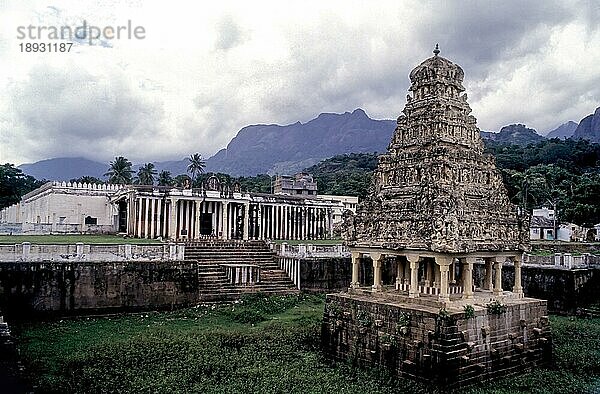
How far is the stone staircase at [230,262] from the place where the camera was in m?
26.4

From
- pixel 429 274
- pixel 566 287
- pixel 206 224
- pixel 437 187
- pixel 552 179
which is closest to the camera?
pixel 437 187

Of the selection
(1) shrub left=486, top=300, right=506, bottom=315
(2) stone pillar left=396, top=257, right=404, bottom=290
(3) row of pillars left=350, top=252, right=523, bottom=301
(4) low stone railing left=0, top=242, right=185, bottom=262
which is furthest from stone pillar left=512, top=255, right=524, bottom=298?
Answer: (4) low stone railing left=0, top=242, right=185, bottom=262

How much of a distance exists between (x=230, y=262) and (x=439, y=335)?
17.5 meters

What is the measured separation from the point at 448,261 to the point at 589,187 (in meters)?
27.1

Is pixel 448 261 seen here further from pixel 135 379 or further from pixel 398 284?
pixel 135 379

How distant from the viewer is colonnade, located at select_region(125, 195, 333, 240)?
37.7m

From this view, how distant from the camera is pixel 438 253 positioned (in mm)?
13992

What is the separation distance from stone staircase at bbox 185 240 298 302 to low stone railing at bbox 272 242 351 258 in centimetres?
87

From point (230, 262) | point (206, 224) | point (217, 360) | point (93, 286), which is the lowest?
point (217, 360)

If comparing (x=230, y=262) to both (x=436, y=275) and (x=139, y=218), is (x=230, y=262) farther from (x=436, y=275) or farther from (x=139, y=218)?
(x=436, y=275)

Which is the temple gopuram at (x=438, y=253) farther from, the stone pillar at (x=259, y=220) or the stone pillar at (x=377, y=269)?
the stone pillar at (x=259, y=220)

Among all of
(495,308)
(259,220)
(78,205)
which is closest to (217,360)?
(495,308)

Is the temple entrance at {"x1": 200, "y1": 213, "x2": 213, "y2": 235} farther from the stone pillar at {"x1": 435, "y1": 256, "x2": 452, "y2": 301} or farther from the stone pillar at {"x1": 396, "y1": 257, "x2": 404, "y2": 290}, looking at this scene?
the stone pillar at {"x1": 435, "y1": 256, "x2": 452, "y2": 301}

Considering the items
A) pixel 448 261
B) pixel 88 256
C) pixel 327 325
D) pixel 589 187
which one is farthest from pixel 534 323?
pixel 589 187
